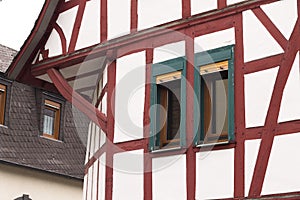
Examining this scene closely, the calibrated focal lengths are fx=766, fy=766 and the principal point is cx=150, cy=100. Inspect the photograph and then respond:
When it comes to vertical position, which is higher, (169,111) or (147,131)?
(169,111)

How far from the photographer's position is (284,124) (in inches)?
364

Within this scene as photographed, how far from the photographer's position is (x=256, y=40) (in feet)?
32.2

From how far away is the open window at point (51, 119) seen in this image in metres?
20.5

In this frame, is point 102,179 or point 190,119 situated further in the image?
Result: point 102,179

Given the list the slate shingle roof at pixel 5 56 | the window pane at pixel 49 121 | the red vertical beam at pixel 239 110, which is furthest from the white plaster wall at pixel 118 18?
the window pane at pixel 49 121

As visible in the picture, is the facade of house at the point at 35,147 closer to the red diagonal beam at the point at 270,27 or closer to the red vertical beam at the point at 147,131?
the red vertical beam at the point at 147,131

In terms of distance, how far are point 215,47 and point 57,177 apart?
10.5 m

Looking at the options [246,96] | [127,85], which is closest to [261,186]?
[246,96]

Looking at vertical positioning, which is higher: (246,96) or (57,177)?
(57,177)

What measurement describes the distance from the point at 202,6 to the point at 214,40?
61cm

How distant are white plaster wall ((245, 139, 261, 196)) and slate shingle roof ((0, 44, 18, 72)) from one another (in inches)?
427

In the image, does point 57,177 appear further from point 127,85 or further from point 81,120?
point 127,85

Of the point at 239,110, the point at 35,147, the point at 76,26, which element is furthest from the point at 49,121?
the point at 239,110

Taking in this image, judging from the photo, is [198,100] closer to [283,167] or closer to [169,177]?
[169,177]
